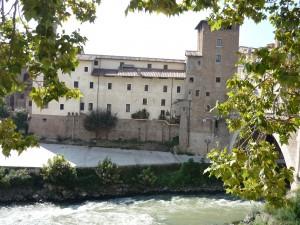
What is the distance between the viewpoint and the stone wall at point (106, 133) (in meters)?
28.3

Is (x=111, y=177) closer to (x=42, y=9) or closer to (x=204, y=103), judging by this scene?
(x=204, y=103)

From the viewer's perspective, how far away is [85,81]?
28828mm

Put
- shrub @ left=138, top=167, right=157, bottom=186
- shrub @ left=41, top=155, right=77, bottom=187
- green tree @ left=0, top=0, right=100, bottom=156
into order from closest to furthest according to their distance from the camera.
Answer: green tree @ left=0, top=0, right=100, bottom=156 < shrub @ left=41, top=155, right=77, bottom=187 < shrub @ left=138, top=167, right=157, bottom=186

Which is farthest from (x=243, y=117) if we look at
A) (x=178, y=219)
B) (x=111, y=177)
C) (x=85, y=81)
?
(x=85, y=81)

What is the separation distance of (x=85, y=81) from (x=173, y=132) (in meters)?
6.48

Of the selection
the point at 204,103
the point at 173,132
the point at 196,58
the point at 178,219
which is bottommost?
the point at 178,219

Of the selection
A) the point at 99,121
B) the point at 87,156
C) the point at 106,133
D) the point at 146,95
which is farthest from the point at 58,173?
the point at 146,95

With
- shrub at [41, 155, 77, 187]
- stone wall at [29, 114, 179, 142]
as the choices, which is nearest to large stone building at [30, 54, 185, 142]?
stone wall at [29, 114, 179, 142]

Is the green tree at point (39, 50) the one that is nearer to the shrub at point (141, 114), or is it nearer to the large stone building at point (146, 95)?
the large stone building at point (146, 95)

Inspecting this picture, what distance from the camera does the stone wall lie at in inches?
1116

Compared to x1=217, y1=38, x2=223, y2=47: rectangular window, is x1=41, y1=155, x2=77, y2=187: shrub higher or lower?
lower

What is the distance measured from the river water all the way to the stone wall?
7.86m

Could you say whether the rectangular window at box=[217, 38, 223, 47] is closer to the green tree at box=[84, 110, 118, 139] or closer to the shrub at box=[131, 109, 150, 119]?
the shrub at box=[131, 109, 150, 119]

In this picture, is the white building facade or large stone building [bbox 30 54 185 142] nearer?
large stone building [bbox 30 54 185 142]
